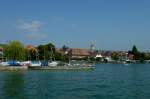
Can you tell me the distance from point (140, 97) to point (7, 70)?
6924 cm

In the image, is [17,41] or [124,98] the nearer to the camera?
[124,98]

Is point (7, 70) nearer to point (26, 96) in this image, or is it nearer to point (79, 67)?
point (79, 67)

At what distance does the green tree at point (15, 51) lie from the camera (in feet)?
440

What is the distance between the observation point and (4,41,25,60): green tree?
134125 mm

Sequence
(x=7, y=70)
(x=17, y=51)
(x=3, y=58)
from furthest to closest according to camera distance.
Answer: (x=3, y=58)
(x=17, y=51)
(x=7, y=70)

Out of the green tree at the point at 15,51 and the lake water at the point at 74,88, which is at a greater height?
the green tree at the point at 15,51

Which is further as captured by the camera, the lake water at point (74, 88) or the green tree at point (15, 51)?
the green tree at point (15, 51)

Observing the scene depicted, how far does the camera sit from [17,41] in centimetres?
13738

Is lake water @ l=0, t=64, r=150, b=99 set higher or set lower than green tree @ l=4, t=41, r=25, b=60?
lower

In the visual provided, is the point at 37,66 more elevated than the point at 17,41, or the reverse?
the point at 17,41

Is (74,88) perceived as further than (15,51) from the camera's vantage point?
No

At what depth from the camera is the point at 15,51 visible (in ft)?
442

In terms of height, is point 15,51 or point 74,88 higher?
point 15,51

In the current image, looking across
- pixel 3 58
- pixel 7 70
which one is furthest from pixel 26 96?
pixel 3 58
